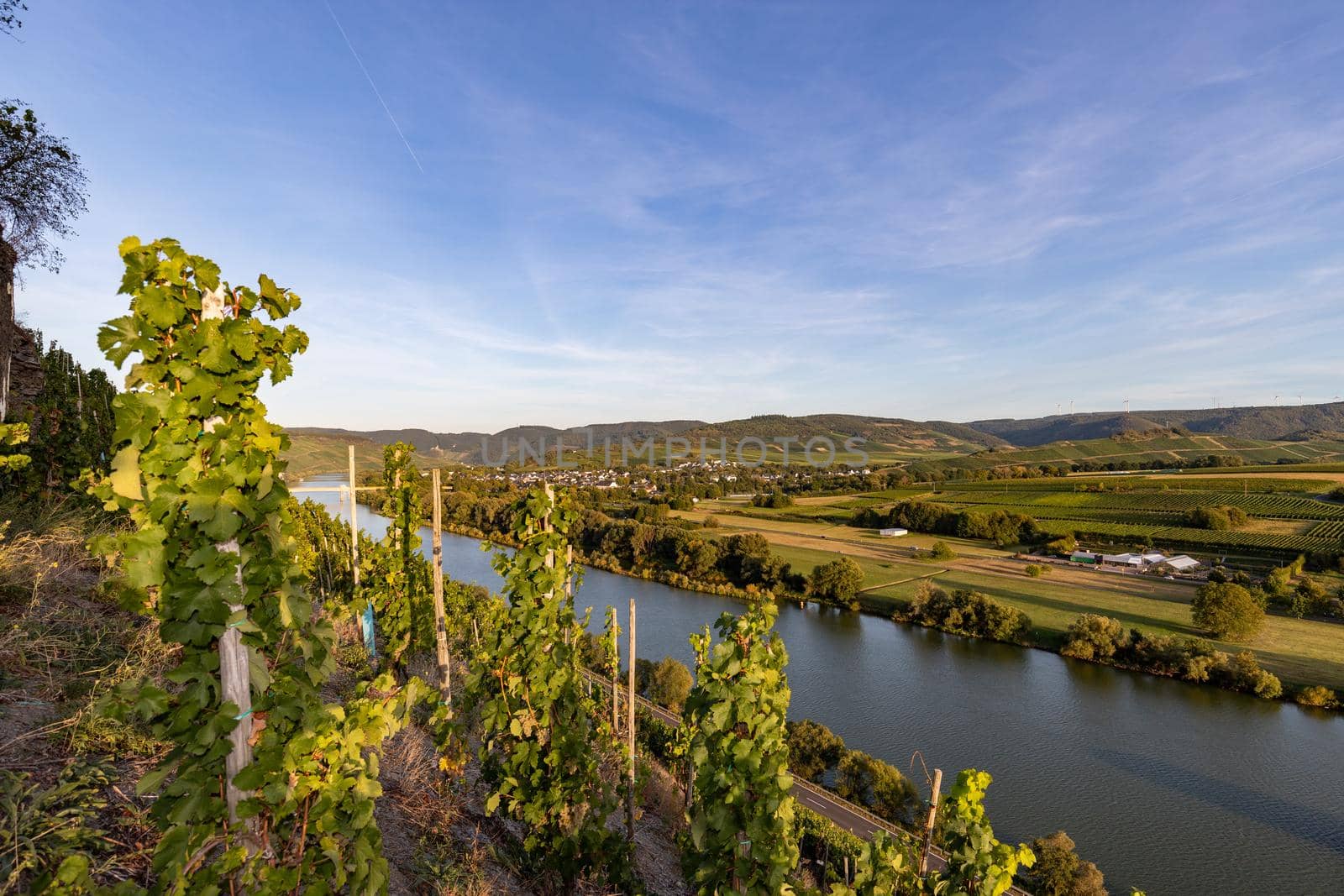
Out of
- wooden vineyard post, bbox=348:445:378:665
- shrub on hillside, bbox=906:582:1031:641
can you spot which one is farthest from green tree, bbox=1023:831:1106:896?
shrub on hillside, bbox=906:582:1031:641

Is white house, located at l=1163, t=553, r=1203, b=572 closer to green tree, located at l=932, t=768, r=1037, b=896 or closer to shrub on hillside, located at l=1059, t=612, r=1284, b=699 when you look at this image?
shrub on hillside, located at l=1059, t=612, r=1284, b=699

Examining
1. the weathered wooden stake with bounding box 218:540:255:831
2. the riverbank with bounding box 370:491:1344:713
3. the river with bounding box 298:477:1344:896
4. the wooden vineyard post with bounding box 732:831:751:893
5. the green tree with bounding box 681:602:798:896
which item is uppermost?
the weathered wooden stake with bounding box 218:540:255:831

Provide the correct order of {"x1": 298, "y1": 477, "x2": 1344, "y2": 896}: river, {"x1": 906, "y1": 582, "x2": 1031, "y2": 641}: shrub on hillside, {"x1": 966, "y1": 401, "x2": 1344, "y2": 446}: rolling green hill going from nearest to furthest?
{"x1": 298, "y1": 477, "x2": 1344, "y2": 896}: river
{"x1": 906, "y1": 582, "x2": 1031, "y2": 641}: shrub on hillside
{"x1": 966, "y1": 401, "x2": 1344, "y2": 446}: rolling green hill

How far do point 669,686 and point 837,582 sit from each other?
2019 centimetres

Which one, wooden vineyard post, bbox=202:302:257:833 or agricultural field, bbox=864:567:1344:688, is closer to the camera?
wooden vineyard post, bbox=202:302:257:833

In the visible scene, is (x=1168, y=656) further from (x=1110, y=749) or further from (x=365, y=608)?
(x=365, y=608)

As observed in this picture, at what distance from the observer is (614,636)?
12.7 m

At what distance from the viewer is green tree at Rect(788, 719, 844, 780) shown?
15609mm

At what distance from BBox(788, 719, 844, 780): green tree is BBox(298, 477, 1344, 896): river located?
3.26m

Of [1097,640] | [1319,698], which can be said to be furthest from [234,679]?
[1319,698]

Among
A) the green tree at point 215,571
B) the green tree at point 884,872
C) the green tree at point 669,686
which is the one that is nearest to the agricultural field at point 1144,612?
the green tree at point 669,686

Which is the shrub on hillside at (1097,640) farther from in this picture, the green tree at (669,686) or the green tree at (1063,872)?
the green tree at (669,686)

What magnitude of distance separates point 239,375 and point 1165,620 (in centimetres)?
3919

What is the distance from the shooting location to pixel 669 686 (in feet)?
62.6
